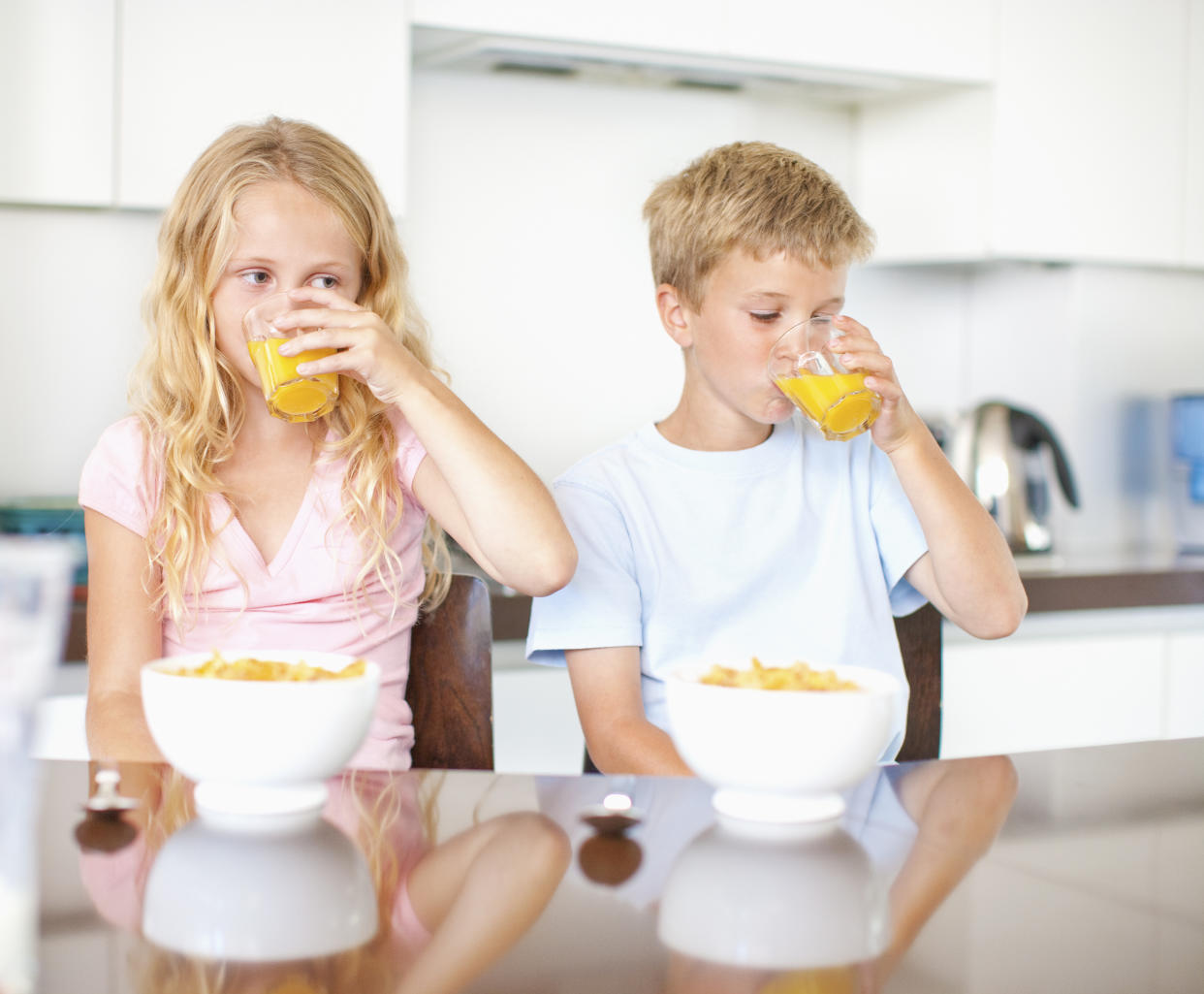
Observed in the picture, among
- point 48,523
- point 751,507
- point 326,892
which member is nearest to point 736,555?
point 751,507

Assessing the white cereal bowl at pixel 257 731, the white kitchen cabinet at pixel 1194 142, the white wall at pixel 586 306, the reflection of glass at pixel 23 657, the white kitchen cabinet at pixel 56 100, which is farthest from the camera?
the white kitchen cabinet at pixel 1194 142

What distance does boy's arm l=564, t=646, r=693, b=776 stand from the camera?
1.10m

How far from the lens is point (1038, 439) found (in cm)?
262

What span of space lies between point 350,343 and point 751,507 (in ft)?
1.64

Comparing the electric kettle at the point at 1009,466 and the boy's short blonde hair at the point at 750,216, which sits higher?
the boy's short blonde hair at the point at 750,216

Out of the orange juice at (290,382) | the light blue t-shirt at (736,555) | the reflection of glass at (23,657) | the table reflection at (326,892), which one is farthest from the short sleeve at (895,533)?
the reflection of glass at (23,657)

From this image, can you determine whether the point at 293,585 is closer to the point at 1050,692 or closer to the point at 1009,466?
the point at 1050,692

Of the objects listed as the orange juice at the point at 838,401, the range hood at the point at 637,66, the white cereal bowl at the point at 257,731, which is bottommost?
the white cereal bowl at the point at 257,731

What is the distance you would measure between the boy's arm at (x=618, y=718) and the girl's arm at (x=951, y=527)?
0.31m

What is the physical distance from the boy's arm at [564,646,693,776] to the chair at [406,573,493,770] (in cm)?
9

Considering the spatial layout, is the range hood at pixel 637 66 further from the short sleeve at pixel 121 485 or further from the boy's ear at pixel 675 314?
the short sleeve at pixel 121 485

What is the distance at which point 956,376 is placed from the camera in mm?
2998

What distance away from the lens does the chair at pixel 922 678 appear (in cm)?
139

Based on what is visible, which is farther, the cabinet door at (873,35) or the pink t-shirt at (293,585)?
the cabinet door at (873,35)
